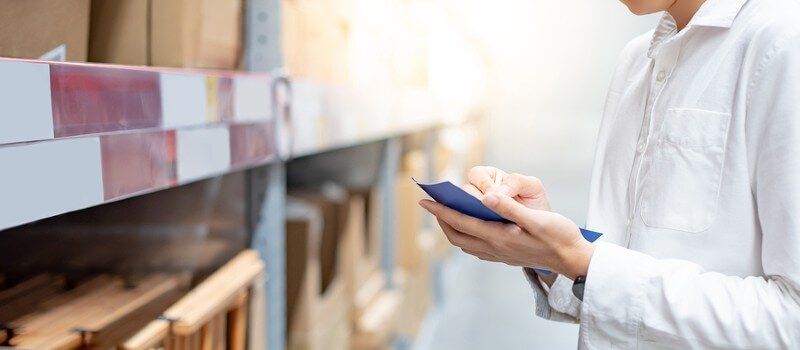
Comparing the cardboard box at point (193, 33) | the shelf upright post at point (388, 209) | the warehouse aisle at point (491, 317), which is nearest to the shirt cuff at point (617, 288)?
the cardboard box at point (193, 33)

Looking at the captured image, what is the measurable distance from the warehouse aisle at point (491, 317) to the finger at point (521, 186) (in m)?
2.46

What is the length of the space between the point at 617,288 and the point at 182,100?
606mm

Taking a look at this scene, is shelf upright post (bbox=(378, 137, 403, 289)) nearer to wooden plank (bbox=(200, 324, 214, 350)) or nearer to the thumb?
wooden plank (bbox=(200, 324, 214, 350))

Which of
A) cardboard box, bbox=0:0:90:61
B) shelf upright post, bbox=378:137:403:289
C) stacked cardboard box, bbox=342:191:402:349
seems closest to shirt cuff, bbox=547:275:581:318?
cardboard box, bbox=0:0:90:61

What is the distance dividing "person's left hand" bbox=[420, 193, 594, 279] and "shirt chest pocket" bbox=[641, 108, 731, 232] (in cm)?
13

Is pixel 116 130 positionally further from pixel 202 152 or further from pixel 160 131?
pixel 202 152

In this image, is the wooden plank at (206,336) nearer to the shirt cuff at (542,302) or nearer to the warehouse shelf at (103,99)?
the warehouse shelf at (103,99)

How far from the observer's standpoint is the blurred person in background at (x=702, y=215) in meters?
0.86

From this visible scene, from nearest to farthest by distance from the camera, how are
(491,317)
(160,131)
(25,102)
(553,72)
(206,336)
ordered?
A: (25,102) < (160,131) < (206,336) < (491,317) < (553,72)

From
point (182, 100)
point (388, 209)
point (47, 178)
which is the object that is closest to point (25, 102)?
point (47, 178)

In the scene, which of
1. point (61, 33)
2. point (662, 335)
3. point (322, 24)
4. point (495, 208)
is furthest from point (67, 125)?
point (322, 24)

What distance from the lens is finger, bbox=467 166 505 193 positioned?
1.09 metres

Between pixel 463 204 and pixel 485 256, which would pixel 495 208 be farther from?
pixel 485 256

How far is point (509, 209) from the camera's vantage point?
89cm
